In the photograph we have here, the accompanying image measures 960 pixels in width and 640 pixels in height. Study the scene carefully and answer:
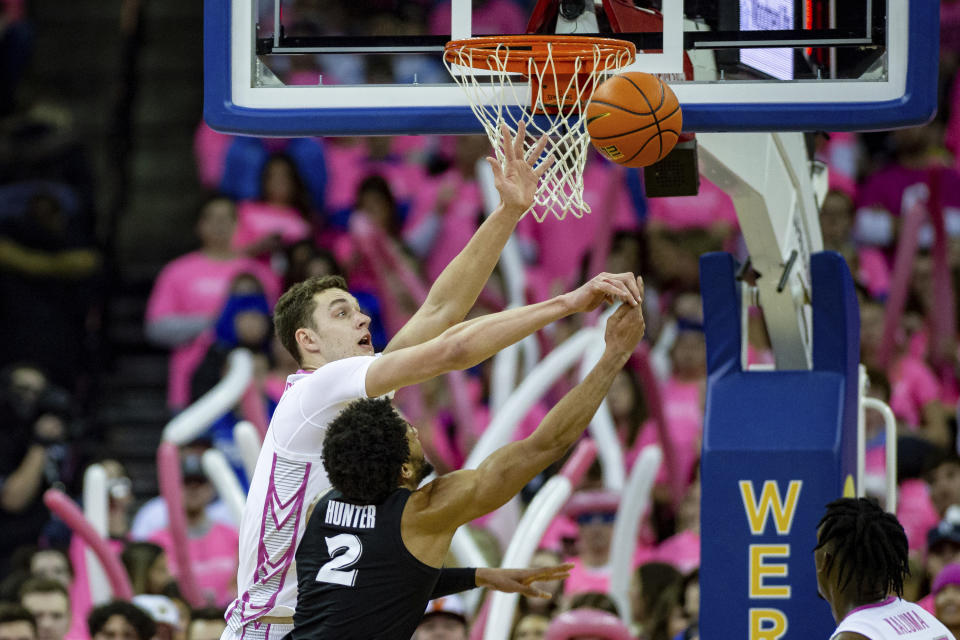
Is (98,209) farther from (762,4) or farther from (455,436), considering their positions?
(762,4)

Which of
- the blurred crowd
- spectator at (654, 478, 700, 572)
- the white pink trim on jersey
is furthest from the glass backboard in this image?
spectator at (654, 478, 700, 572)

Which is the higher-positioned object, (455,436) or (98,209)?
(98,209)

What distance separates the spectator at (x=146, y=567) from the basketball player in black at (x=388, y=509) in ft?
14.0

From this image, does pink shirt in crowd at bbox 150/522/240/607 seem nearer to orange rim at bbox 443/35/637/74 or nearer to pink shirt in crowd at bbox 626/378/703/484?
pink shirt in crowd at bbox 626/378/703/484

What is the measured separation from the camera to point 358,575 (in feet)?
15.8

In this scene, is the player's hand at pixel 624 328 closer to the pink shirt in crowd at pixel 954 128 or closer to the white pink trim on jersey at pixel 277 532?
the white pink trim on jersey at pixel 277 532

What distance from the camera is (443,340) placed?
16.0 ft

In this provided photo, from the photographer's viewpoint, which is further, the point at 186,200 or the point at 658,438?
the point at 186,200

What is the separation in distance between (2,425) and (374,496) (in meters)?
6.72

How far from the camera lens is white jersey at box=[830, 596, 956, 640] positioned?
16.0ft

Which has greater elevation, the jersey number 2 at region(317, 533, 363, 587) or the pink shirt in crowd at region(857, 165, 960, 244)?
the pink shirt in crowd at region(857, 165, 960, 244)

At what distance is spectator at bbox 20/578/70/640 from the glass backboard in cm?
365

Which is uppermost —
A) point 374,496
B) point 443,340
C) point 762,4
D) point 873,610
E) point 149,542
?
point 762,4

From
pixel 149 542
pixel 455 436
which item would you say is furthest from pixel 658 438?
pixel 149 542
